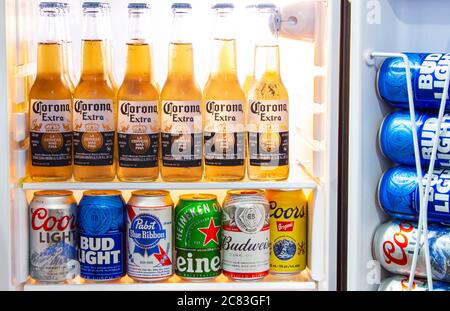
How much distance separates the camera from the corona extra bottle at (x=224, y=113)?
5.93 feet

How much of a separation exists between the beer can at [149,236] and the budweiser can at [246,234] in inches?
5.1

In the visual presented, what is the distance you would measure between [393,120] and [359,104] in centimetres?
8

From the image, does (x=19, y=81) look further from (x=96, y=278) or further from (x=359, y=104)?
(x=359, y=104)

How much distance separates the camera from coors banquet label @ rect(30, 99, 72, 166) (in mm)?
1795

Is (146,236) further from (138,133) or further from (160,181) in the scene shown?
(138,133)

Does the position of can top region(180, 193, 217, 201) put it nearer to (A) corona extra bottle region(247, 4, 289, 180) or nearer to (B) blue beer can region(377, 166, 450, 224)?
(A) corona extra bottle region(247, 4, 289, 180)

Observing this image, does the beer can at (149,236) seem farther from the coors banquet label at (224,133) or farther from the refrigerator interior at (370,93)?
the refrigerator interior at (370,93)

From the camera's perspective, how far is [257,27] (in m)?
1.83

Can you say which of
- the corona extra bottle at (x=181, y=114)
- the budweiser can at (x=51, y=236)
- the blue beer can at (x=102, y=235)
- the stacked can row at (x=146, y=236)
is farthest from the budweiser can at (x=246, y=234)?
the budweiser can at (x=51, y=236)

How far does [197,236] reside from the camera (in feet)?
6.07

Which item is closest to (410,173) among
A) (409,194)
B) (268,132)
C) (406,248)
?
(409,194)

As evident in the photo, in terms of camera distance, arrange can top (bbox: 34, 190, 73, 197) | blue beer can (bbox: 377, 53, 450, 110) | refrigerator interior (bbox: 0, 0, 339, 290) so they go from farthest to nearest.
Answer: can top (bbox: 34, 190, 73, 197) < refrigerator interior (bbox: 0, 0, 339, 290) < blue beer can (bbox: 377, 53, 450, 110)

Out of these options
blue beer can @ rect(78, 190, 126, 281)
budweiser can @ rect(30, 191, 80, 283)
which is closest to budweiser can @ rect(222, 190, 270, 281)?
blue beer can @ rect(78, 190, 126, 281)

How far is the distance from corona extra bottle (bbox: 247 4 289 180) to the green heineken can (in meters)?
0.13
